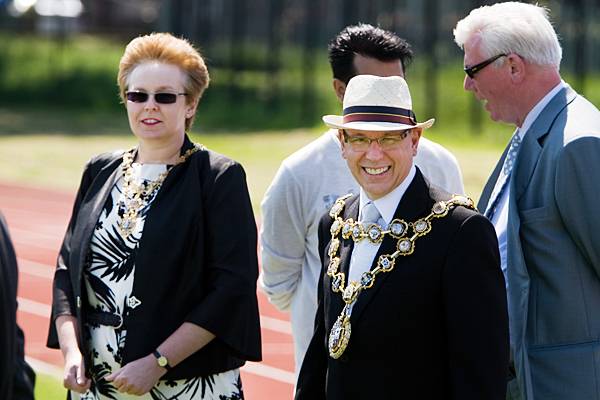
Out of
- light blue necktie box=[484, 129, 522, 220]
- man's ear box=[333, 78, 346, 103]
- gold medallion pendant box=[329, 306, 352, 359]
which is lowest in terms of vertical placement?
gold medallion pendant box=[329, 306, 352, 359]

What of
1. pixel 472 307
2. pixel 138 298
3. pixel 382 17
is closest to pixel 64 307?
pixel 138 298

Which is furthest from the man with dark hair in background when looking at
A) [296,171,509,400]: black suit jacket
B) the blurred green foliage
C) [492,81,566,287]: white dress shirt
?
the blurred green foliage

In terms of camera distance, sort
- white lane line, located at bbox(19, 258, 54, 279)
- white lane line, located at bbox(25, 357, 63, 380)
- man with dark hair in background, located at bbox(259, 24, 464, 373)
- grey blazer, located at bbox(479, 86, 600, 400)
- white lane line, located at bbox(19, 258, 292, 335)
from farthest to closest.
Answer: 1. white lane line, located at bbox(19, 258, 54, 279)
2. white lane line, located at bbox(19, 258, 292, 335)
3. white lane line, located at bbox(25, 357, 63, 380)
4. man with dark hair in background, located at bbox(259, 24, 464, 373)
5. grey blazer, located at bbox(479, 86, 600, 400)

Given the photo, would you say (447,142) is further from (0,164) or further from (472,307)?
(472,307)

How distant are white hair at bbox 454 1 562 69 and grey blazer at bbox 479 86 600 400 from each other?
0.89 ft

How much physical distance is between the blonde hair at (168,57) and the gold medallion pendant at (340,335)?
1.33 m

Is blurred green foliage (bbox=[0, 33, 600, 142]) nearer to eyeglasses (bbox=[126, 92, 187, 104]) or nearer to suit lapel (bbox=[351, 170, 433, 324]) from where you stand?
eyeglasses (bbox=[126, 92, 187, 104])

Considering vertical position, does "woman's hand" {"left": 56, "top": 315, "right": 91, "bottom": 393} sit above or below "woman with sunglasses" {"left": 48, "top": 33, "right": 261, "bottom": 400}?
below

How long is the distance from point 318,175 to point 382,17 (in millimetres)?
25461

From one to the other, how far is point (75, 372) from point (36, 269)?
32.1 feet

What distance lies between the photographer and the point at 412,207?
3781mm

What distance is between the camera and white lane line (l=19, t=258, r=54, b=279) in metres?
13.7

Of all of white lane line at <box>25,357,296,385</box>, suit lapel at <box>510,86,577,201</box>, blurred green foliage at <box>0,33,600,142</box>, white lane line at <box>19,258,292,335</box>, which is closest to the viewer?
suit lapel at <box>510,86,577,201</box>

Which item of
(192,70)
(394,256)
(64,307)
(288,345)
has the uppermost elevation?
(192,70)
